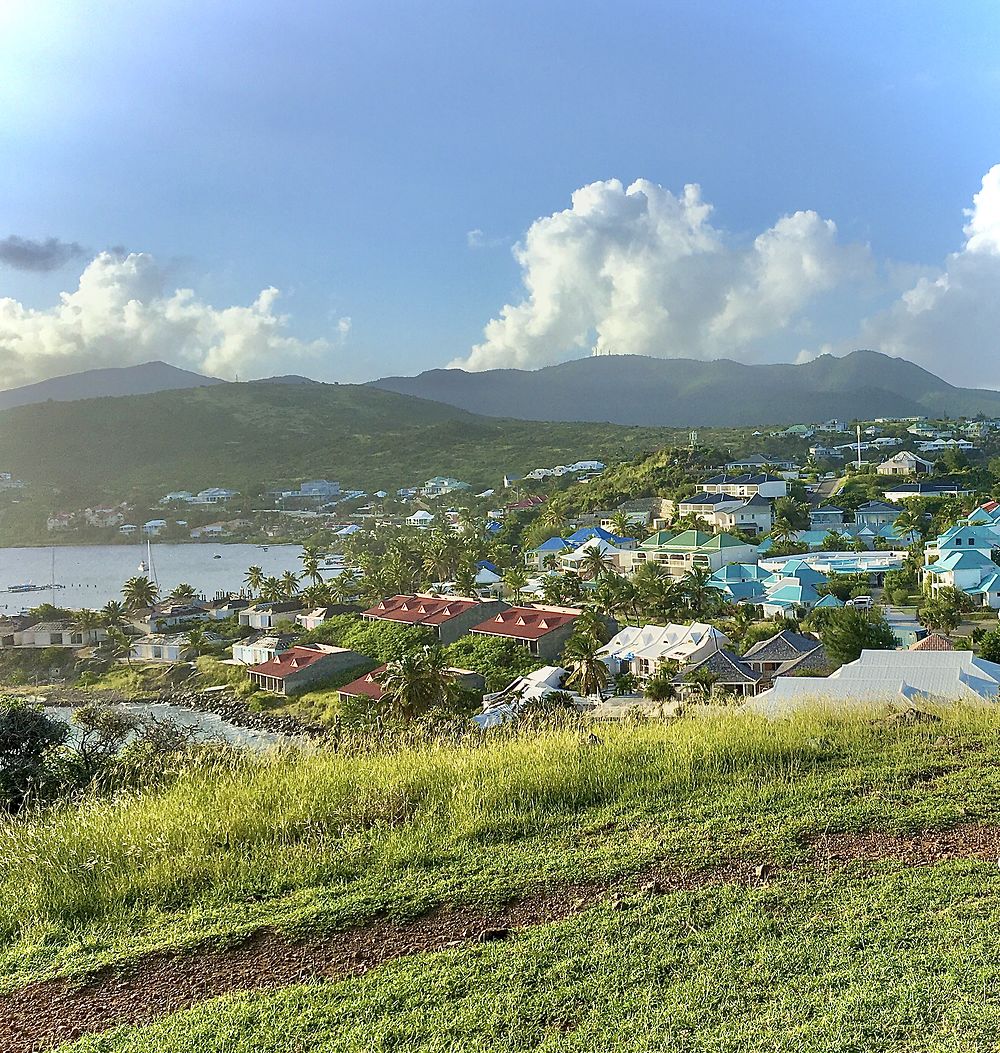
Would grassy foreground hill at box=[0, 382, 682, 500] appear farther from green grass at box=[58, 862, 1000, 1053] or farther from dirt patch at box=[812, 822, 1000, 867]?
green grass at box=[58, 862, 1000, 1053]

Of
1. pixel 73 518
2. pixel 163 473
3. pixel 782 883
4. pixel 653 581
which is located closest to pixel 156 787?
pixel 782 883

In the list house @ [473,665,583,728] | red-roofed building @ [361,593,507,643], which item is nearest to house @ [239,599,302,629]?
red-roofed building @ [361,593,507,643]

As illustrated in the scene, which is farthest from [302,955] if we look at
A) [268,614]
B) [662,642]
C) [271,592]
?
[271,592]

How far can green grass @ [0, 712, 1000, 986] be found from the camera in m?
3.28

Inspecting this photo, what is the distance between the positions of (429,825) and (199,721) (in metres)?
25.3

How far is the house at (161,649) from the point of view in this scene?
3597 centimetres

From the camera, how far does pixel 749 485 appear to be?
5219cm

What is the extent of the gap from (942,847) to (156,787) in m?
4.10

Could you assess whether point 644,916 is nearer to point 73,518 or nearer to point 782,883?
point 782,883

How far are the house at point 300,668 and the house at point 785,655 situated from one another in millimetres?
13706

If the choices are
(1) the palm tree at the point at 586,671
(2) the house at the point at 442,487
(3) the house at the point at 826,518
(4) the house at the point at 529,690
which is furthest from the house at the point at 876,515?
(2) the house at the point at 442,487

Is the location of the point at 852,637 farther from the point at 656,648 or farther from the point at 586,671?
the point at 586,671

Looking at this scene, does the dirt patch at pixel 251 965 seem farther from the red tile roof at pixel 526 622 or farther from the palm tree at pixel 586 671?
the red tile roof at pixel 526 622

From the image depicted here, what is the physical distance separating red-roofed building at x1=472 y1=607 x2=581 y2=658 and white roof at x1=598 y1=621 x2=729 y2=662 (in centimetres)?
212
